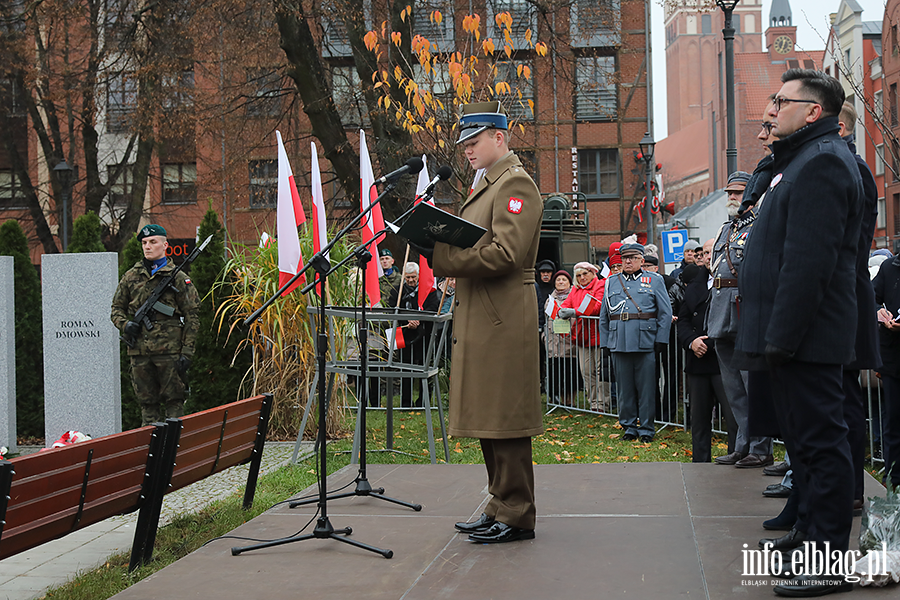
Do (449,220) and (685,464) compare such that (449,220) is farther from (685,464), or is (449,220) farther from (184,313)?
(184,313)

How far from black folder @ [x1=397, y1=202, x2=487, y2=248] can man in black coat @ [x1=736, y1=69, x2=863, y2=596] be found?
1.37 meters

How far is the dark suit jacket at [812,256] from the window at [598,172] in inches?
1447

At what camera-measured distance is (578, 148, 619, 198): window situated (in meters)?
40.6

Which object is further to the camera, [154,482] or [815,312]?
[154,482]

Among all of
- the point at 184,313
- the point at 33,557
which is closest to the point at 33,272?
the point at 184,313

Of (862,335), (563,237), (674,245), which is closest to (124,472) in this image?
(862,335)

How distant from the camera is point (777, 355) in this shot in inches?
157

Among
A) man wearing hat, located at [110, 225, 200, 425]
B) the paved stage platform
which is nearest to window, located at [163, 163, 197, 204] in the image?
man wearing hat, located at [110, 225, 200, 425]

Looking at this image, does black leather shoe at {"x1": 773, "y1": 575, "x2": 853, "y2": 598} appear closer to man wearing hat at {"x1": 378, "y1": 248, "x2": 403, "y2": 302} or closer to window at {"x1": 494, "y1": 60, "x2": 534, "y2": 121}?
man wearing hat at {"x1": 378, "y1": 248, "x2": 403, "y2": 302}

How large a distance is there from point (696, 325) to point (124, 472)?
5.43m

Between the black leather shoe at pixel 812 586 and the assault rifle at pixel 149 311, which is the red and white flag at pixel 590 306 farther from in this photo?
the black leather shoe at pixel 812 586

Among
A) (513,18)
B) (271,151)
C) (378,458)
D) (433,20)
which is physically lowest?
(378,458)

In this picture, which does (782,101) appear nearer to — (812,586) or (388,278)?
(812,586)

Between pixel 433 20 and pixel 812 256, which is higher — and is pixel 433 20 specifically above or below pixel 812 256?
above
